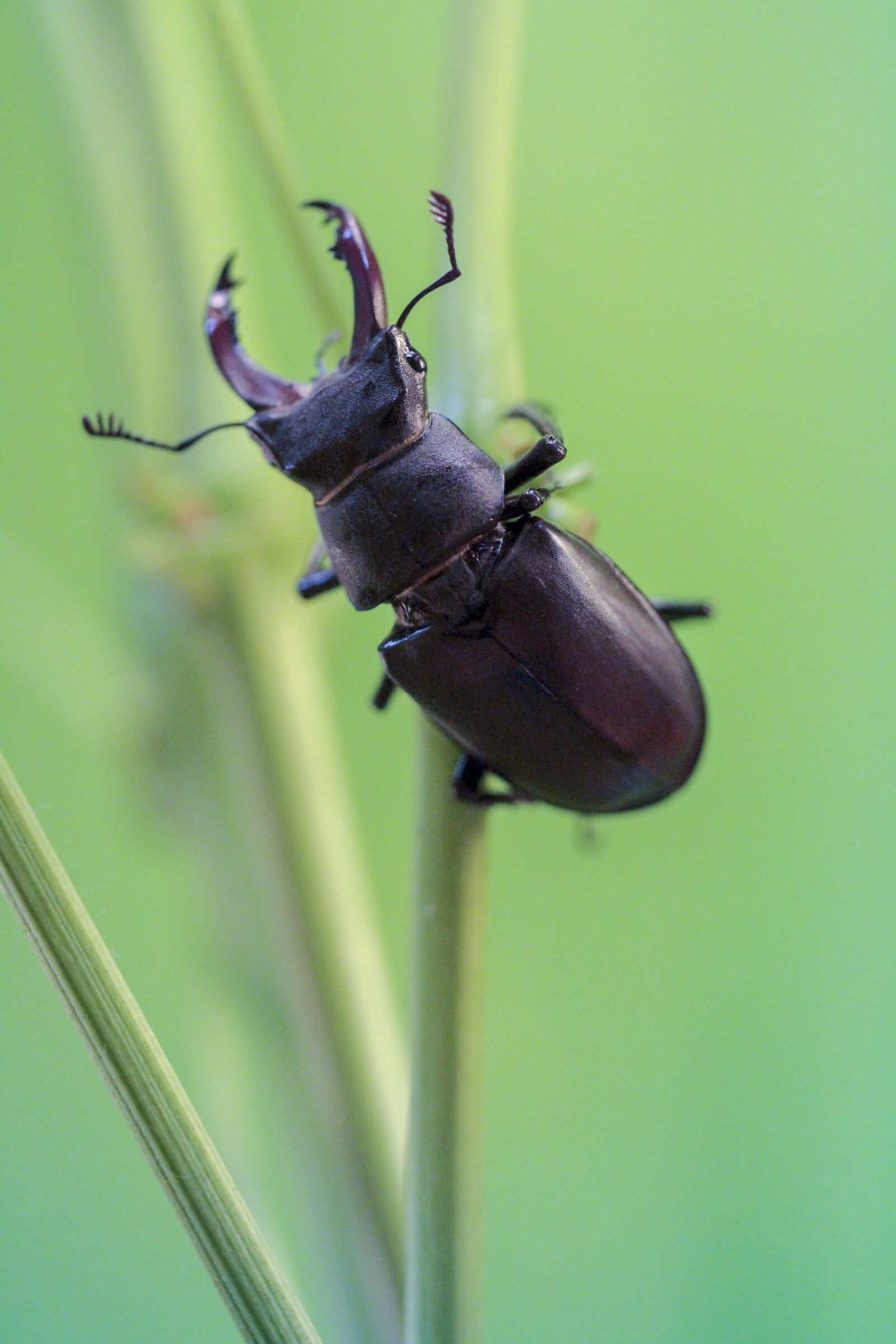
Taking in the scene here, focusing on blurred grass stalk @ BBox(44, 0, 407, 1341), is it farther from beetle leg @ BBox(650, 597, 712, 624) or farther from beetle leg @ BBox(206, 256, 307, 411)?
beetle leg @ BBox(650, 597, 712, 624)

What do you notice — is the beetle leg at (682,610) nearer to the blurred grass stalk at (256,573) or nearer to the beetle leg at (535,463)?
the beetle leg at (535,463)

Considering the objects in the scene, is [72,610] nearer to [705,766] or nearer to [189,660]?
[189,660]

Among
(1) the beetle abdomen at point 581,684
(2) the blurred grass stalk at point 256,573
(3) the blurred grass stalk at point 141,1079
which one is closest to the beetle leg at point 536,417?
(1) the beetle abdomen at point 581,684

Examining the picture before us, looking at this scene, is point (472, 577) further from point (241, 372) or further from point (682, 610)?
point (241, 372)

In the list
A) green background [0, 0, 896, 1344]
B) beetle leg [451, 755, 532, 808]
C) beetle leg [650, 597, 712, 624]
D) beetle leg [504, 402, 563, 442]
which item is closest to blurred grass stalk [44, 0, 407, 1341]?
beetle leg [504, 402, 563, 442]

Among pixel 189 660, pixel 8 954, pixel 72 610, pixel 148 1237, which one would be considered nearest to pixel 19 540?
pixel 72 610

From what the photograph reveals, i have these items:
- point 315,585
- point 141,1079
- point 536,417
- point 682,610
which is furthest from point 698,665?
point 141,1079
